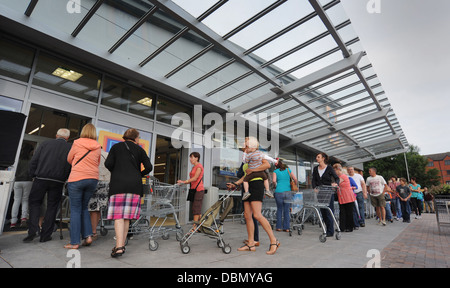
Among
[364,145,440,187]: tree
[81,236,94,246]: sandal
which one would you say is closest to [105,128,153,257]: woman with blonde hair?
[81,236,94,246]: sandal

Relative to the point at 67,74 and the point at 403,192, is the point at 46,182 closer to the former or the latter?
the point at 67,74

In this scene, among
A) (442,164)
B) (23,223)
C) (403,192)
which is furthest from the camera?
(442,164)

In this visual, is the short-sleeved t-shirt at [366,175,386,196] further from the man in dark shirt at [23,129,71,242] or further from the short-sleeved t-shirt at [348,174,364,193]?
the man in dark shirt at [23,129,71,242]

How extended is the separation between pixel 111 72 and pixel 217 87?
9.82 ft

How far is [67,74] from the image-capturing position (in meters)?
5.67

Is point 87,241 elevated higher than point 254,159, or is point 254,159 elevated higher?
point 254,159

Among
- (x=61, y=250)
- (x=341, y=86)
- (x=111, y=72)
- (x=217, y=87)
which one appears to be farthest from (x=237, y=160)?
(x=61, y=250)

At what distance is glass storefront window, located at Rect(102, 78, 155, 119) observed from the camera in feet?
20.8

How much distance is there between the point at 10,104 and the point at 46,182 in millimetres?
2172

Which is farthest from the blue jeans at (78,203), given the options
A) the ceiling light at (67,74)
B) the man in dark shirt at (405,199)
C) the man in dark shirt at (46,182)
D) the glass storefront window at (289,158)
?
the man in dark shirt at (405,199)

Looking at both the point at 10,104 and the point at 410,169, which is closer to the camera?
the point at 10,104

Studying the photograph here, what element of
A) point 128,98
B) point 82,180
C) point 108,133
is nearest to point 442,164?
point 128,98

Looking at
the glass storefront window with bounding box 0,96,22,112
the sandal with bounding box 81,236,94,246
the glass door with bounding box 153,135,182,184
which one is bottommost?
the sandal with bounding box 81,236,94,246

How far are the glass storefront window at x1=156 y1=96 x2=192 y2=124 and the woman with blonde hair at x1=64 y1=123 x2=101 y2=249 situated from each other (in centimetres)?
362
